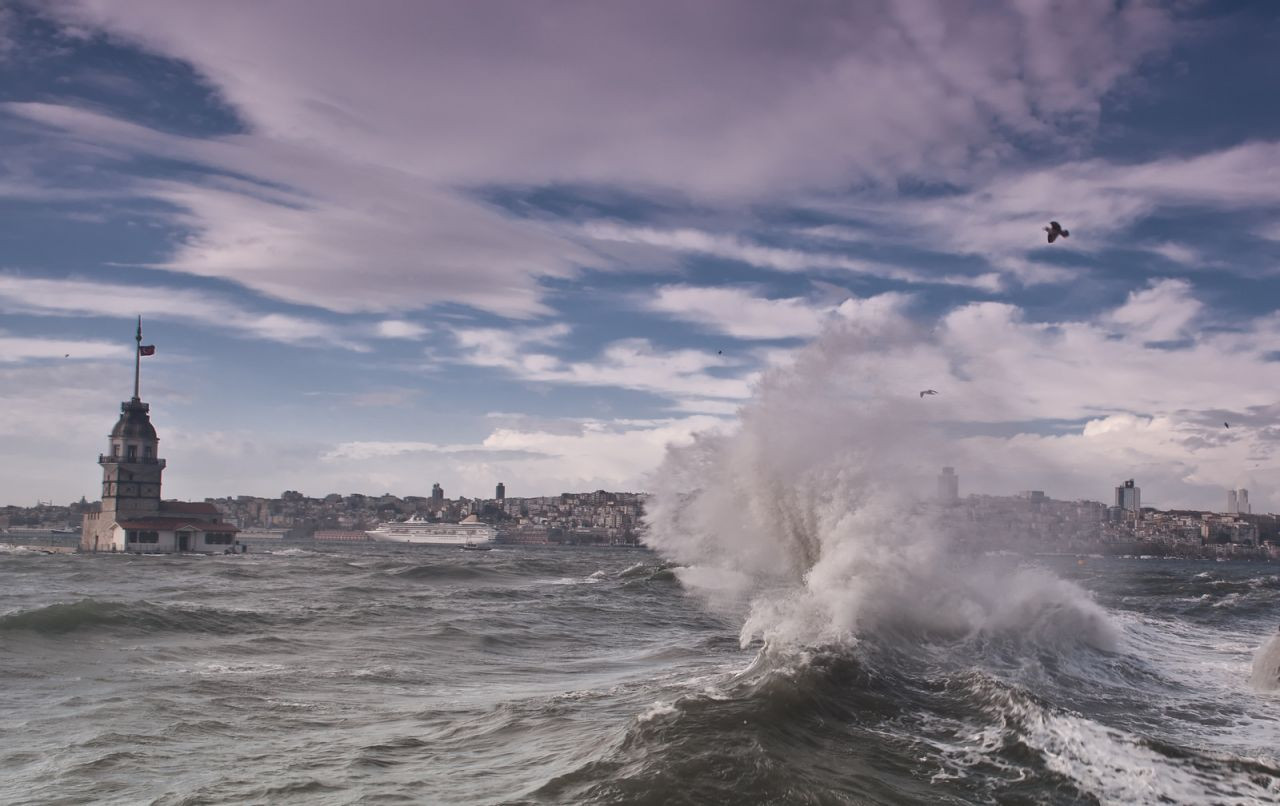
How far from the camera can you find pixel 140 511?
86.0 m

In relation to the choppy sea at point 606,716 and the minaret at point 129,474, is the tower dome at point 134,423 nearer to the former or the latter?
the minaret at point 129,474

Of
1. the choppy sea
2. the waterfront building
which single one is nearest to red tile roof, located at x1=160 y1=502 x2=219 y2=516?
the waterfront building

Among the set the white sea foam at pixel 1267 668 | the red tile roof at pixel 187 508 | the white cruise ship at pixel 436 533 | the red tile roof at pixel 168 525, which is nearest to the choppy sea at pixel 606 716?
the white sea foam at pixel 1267 668

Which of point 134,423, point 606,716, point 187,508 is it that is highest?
point 134,423

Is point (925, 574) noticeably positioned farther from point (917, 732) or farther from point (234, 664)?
point (234, 664)

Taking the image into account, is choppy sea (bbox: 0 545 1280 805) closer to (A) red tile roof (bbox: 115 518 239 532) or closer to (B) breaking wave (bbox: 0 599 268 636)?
(B) breaking wave (bbox: 0 599 268 636)

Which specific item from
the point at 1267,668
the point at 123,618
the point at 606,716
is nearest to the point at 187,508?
the point at 123,618

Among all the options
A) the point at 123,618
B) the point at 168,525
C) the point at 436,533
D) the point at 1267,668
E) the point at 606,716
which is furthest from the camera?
the point at 436,533

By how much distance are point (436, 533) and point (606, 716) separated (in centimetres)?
15149

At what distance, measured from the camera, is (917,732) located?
9.73 metres

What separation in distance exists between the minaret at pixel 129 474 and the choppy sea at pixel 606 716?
2844 inches

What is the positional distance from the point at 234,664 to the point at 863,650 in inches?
413

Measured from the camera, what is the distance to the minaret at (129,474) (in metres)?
85.8

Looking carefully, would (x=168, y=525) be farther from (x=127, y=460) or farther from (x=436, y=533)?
(x=436, y=533)
